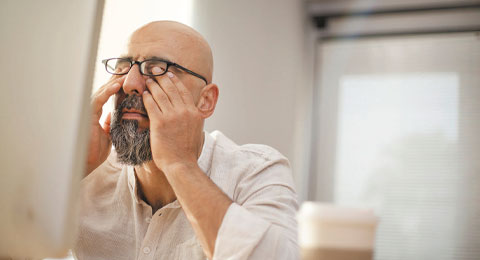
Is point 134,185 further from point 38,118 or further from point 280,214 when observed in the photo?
point 38,118

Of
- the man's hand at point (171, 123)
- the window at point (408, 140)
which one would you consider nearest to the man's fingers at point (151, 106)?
the man's hand at point (171, 123)

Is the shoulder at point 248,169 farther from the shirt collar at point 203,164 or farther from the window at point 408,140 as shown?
the window at point 408,140

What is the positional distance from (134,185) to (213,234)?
14.3 inches

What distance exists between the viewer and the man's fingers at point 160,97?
0.89 m

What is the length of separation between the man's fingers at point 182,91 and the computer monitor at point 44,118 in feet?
1.63

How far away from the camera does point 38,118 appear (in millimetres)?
397

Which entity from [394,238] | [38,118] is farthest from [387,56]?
[38,118]

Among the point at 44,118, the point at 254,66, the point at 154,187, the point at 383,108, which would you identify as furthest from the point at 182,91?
the point at 383,108

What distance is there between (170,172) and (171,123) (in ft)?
0.38

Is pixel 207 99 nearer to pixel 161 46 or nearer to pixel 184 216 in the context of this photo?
pixel 161 46

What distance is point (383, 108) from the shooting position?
2.43 meters

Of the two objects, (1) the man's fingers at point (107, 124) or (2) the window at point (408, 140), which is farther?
(2) the window at point (408, 140)

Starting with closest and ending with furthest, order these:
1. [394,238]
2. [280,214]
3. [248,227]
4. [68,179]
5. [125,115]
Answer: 1. [68,179]
2. [248,227]
3. [280,214]
4. [125,115]
5. [394,238]

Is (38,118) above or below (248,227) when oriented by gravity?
above
